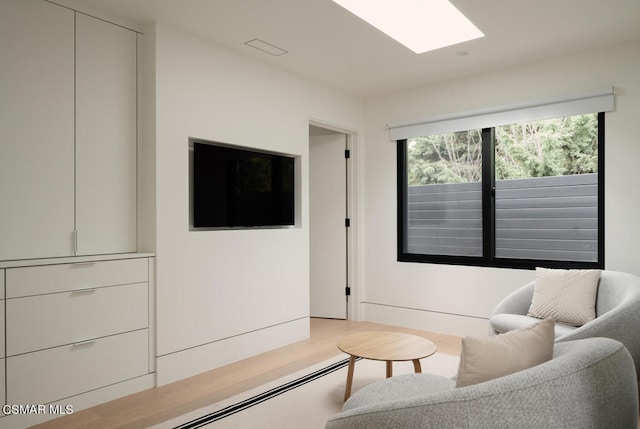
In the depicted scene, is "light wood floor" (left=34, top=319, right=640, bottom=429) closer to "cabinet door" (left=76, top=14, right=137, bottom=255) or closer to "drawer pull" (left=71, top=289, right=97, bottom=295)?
"drawer pull" (left=71, top=289, right=97, bottom=295)

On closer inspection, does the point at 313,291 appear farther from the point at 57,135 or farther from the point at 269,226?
the point at 57,135

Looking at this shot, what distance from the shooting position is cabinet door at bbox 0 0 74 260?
259 centimetres

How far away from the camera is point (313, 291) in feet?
17.7

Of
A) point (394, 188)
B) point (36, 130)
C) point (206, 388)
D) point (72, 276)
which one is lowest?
point (206, 388)

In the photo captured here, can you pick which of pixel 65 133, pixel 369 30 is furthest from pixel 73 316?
pixel 369 30

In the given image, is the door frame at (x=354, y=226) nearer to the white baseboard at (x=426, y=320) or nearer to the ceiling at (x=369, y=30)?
the white baseboard at (x=426, y=320)

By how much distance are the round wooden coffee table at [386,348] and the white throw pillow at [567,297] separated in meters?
1.00

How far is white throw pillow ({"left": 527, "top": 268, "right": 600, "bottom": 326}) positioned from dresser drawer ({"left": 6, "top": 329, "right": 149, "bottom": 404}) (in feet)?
9.43

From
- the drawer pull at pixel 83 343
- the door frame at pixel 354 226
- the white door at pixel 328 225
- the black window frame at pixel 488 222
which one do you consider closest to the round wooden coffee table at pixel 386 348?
the drawer pull at pixel 83 343

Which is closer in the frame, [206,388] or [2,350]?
[2,350]

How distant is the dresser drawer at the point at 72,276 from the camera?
2459 mm

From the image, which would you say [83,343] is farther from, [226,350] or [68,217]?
[226,350]

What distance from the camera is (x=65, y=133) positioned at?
2834 mm

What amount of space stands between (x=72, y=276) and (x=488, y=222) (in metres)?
3.59
